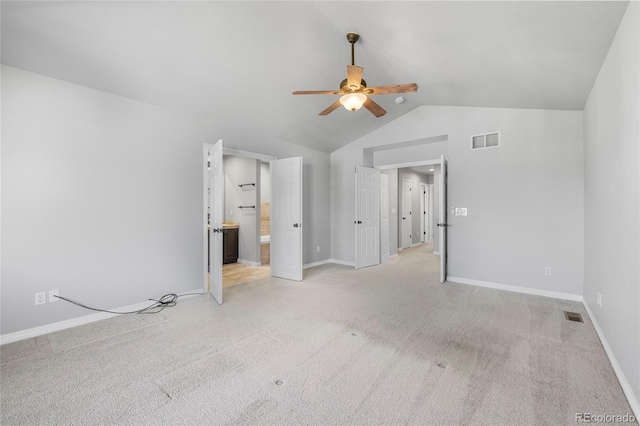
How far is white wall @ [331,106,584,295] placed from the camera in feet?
12.7

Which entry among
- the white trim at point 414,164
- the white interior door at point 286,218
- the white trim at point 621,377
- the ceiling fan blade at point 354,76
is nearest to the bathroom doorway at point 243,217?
the white interior door at point 286,218

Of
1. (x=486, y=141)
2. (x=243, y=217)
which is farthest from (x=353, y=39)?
(x=243, y=217)

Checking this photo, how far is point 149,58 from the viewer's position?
2.82 meters

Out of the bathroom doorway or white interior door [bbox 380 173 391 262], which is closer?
the bathroom doorway

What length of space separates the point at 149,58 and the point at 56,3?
0.76m

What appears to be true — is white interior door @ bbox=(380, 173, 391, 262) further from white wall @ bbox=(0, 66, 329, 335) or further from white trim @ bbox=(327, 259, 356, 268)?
white wall @ bbox=(0, 66, 329, 335)

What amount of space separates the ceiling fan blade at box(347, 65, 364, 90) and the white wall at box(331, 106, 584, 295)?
113 inches

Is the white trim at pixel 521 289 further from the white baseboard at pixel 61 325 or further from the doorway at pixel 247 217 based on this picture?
the white baseboard at pixel 61 325

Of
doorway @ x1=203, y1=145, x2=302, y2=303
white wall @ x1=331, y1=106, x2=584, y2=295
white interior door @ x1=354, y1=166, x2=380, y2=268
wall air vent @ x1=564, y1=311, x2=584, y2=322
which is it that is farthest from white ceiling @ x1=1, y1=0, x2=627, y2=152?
wall air vent @ x1=564, y1=311, x2=584, y2=322

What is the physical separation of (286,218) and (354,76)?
2888 mm

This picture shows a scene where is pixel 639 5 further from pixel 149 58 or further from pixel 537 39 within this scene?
pixel 149 58

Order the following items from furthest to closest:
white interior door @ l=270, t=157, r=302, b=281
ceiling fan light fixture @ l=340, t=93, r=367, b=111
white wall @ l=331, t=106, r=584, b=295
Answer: white interior door @ l=270, t=157, r=302, b=281
white wall @ l=331, t=106, r=584, b=295
ceiling fan light fixture @ l=340, t=93, r=367, b=111

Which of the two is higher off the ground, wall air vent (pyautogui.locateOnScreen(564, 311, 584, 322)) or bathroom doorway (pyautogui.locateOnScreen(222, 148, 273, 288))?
bathroom doorway (pyautogui.locateOnScreen(222, 148, 273, 288))

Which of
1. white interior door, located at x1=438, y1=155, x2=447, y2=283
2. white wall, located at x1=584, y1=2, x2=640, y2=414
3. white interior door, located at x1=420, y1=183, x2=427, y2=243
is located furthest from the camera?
white interior door, located at x1=420, y1=183, x2=427, y2=243
